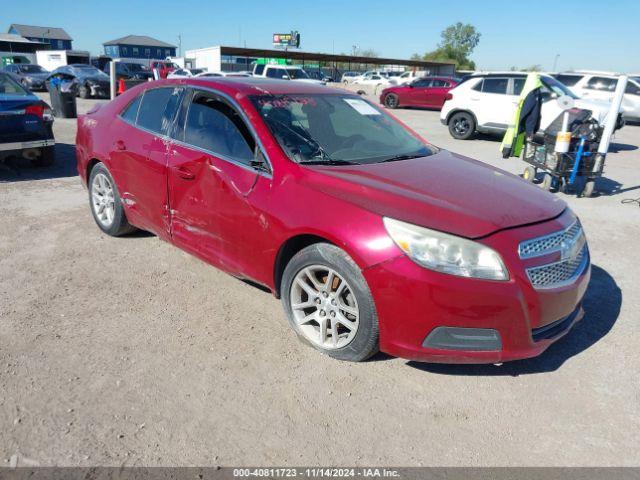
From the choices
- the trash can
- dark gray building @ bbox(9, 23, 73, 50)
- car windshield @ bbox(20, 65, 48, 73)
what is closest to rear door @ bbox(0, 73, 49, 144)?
the trash can

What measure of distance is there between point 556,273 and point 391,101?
855 inches

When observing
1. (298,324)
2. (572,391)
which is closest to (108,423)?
(298,324)

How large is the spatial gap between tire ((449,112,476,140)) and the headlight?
11.2 meters

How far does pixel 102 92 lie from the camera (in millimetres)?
21953

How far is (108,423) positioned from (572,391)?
254 cm

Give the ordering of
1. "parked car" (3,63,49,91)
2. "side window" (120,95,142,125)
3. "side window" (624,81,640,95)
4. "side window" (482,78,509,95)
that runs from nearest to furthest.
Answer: "side window" (120,95,142,125), "side window" (482,78,509,95), "side window" (624,81,640,95), "parked car" (3,63,49,91)

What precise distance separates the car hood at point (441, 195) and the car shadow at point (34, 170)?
623 centimetres

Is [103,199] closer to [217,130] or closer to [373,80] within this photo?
[217,130]

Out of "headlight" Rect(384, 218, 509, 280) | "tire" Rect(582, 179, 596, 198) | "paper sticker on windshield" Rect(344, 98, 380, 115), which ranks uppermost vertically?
"paper sticker on windshield" Rect(344, 98, 380, 115)

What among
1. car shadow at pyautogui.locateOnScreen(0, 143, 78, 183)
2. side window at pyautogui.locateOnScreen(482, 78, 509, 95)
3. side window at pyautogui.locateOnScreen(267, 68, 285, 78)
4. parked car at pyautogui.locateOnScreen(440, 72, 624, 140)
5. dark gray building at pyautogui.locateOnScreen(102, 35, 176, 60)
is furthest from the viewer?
dark gray building at pyautogui.locateOnScreen(102, 35, 176, 60)

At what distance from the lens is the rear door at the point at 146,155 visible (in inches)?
156

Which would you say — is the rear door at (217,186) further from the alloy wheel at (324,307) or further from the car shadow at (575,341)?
the car shadow at (575,341)

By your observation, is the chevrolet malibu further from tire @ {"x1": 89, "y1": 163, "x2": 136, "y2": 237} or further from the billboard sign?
the billboard sign

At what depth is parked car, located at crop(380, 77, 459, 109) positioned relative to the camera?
866 inches
